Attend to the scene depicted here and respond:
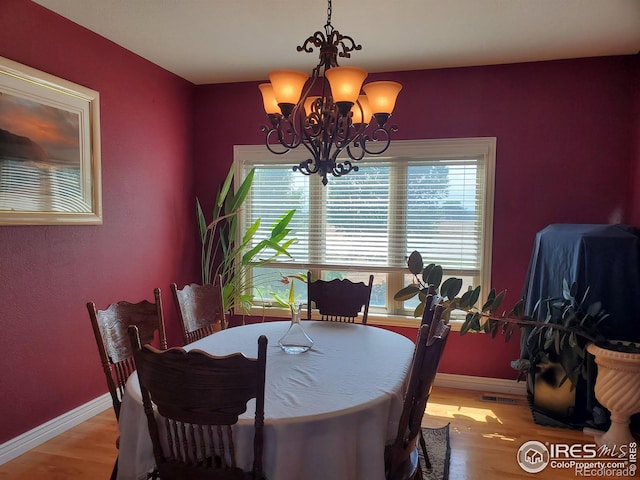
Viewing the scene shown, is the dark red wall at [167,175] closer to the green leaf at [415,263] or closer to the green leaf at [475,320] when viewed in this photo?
the green leaf at [475,320]

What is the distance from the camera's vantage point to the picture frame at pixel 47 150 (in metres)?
2.43

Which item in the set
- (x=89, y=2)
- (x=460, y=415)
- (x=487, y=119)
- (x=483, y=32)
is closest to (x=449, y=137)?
(x=487, y=119)

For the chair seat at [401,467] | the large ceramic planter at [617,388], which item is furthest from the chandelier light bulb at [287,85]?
the large ceramic planter at [617,388]

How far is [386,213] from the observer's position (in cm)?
378

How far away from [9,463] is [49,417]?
1.09 feet

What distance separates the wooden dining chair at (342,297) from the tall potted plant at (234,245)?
2.59ft

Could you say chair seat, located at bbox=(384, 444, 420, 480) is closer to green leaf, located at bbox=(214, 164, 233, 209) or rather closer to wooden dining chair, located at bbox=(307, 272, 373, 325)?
wooden dining chair, located at bbox=(307, 272, 373, 325)

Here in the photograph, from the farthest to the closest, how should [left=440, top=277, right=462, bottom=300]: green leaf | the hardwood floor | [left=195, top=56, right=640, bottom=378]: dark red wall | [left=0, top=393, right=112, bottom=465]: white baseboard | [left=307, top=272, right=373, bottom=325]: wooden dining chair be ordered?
[left=195, top=56, right=640, bottom=378]: dark red wall, [left=440, top=277, right=462, bottom=300]: green leaf, [left=307, top=272, right=373, bottom=325]: wooden dining chair, [left=0, top=393, right=112, bottom=465]: white baseboard, the hardwood floor

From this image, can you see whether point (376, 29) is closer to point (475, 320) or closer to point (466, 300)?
point (466, 300)

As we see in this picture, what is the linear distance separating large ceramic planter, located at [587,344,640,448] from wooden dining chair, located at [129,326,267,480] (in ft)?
7.01

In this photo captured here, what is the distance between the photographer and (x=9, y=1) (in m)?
2.44

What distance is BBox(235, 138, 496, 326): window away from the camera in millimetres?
3578

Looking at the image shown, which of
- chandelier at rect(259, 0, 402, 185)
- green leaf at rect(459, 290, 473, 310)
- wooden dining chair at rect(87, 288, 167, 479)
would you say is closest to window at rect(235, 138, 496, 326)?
green leaf at rect(459, 290, 473, 310)

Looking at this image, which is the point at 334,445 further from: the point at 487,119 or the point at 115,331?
the point at 487,119
